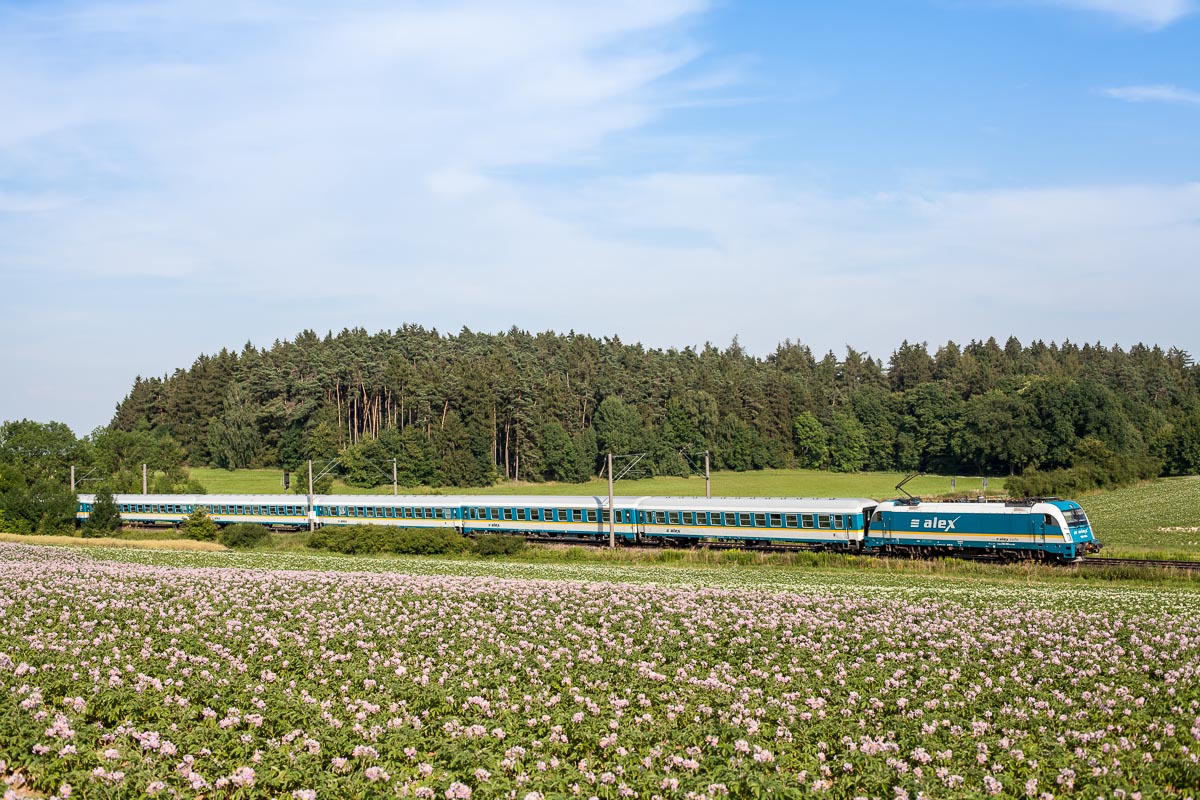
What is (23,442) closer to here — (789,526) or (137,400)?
(137,400)

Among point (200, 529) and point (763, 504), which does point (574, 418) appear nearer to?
point (200, 529)

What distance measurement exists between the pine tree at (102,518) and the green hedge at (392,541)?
754 inches

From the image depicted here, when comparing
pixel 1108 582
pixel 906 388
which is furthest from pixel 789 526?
pixel 906 388

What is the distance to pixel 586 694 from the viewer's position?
1759 centimetres

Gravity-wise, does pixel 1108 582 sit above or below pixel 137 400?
below

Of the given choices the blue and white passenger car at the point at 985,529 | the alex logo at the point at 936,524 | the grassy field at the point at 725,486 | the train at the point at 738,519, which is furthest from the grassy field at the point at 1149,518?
the grassy field at the point at 725,486

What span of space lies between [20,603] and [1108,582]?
37.0 metres

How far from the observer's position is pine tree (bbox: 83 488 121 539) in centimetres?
6819

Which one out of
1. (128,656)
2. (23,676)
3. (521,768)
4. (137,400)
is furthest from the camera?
(137,400)

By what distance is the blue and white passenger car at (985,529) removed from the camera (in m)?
42.8

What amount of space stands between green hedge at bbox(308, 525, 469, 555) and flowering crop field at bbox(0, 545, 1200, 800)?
87.3 ft

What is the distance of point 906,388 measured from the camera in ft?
588

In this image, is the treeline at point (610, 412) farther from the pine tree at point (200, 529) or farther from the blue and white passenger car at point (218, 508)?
the pine tree at point (200, 529)

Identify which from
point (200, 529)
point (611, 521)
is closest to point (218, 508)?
point (200, 529)
